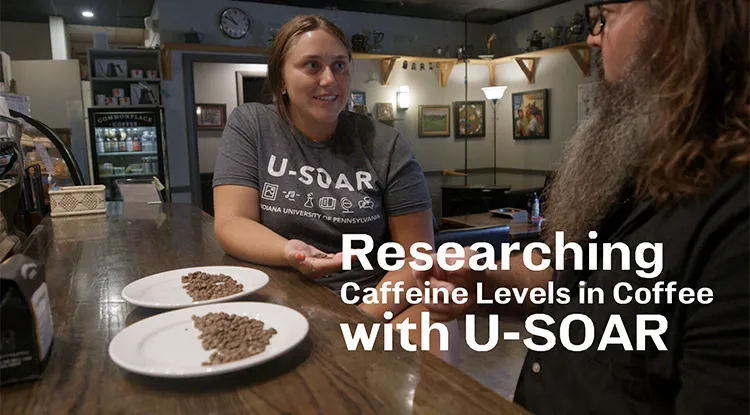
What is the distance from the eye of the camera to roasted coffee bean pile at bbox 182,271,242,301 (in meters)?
1.07

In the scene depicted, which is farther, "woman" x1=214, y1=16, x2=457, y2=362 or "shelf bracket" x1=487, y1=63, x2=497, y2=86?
"shelf bracket" x1=487, y1=63, x2=497, y2=86

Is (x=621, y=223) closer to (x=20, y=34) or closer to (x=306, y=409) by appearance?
(x=306, y=409)

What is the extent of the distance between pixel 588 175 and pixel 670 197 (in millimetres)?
247

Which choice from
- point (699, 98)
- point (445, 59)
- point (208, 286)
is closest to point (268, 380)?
point (208, 286)

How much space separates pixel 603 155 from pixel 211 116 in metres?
6.23

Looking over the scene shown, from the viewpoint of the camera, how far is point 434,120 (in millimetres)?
7215

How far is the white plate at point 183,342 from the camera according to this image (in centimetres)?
72

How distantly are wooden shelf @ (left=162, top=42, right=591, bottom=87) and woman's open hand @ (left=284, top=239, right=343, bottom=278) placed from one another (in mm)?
4299

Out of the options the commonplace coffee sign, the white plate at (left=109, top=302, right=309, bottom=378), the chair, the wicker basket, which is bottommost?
the chair

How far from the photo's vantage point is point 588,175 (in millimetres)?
1023

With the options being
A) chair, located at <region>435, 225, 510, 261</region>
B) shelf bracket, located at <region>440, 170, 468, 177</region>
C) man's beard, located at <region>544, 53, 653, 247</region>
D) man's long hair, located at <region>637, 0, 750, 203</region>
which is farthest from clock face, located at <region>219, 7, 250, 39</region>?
man's long hair, located at <region>637, 0, 750, 203</region>

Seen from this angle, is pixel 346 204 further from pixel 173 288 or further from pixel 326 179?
pixel 173 288

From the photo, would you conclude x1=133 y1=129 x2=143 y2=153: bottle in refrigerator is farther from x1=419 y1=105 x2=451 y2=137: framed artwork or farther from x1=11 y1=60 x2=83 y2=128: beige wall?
x1=419 y1=105 x2=451 y2=137: framed artwork

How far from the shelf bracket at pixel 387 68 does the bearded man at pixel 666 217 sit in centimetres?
576
